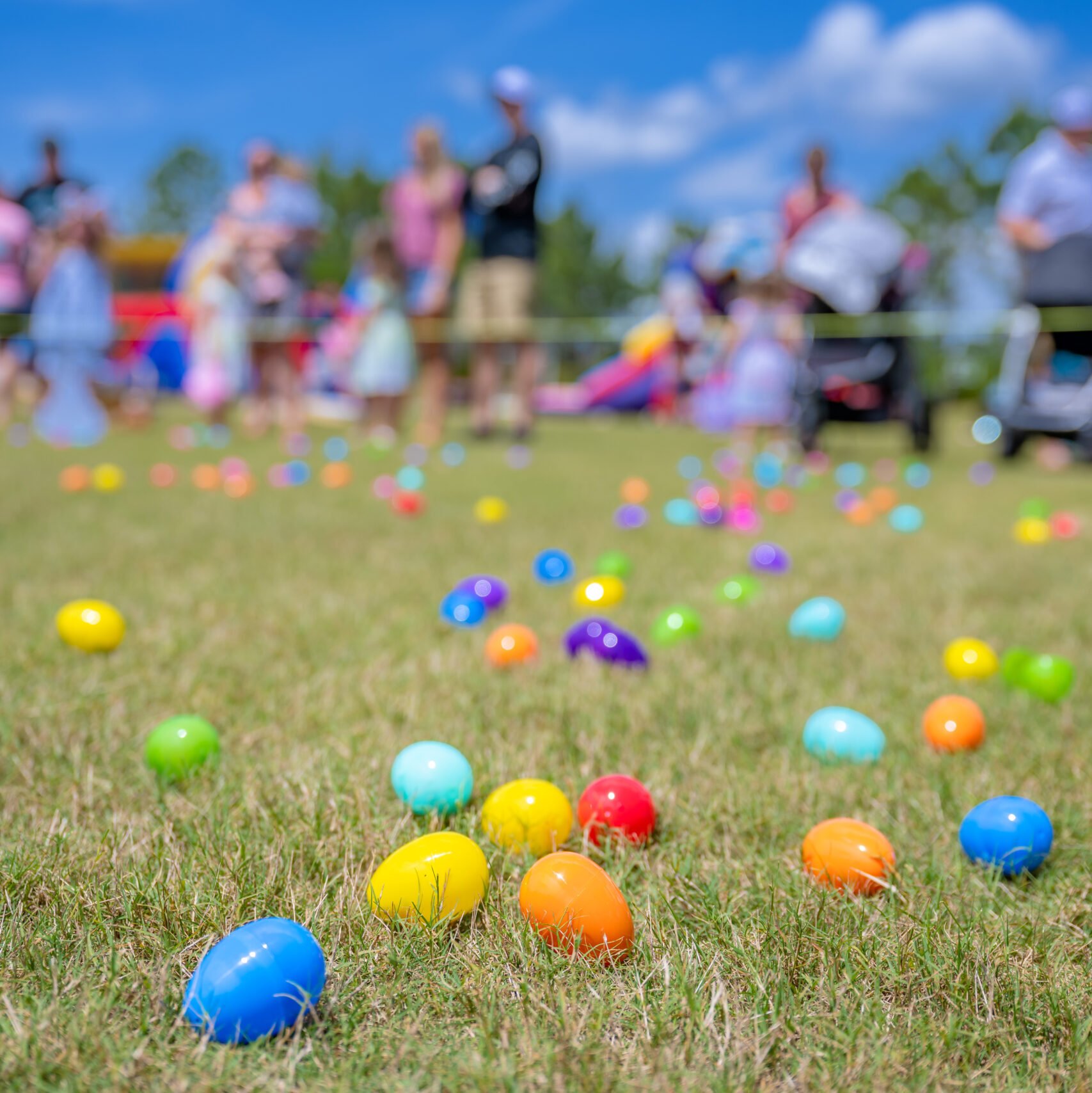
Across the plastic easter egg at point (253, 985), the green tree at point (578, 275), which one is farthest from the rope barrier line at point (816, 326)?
the green tree at point (578, 275)

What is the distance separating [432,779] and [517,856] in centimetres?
22

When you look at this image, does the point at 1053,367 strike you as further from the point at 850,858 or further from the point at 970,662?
the point at 850,858

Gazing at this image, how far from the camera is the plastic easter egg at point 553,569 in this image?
3.61 metres

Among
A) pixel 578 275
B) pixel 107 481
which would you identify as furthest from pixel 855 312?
pixel 578 275

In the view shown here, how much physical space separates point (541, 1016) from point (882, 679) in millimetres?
1595

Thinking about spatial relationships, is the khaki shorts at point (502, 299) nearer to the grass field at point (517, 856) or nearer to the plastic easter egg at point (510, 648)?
the grass field at point (517, 856)

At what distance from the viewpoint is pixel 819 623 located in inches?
116

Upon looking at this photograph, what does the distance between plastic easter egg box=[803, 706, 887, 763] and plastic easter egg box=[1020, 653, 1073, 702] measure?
53 cm

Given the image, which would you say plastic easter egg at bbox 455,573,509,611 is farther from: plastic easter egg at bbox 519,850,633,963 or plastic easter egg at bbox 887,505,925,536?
plastic easter egg at bbox 887,505,925,536

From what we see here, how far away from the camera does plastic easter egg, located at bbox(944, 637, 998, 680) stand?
2.58 metres

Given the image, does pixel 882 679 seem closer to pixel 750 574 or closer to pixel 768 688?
pixel 768 688

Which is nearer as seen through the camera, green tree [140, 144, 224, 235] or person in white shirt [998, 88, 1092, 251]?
person in white shirt [998, 88, 1092, 251]

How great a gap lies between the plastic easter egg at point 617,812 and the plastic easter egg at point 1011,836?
50 cm

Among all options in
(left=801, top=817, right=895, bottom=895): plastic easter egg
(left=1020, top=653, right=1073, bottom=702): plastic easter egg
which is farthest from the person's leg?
(left=801, top=817, right=895, bottom=895): plastic easter egg
